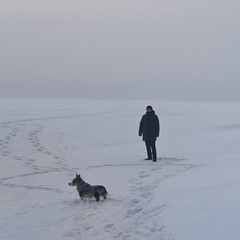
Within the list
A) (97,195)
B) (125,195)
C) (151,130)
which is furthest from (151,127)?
(97,195)

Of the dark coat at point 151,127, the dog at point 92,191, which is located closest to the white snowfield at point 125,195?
the dog at point 92,191

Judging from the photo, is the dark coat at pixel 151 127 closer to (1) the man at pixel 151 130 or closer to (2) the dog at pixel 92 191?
(1) the man at pixel 151 130

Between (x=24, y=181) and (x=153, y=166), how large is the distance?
3.76m

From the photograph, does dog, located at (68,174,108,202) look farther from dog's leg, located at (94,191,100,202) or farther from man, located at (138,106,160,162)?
man, located at (138,106,160,162)

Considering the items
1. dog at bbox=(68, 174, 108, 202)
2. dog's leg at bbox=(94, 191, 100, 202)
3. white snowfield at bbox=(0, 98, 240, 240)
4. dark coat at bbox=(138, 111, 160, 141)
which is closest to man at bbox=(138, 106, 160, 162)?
dark coat at bbox=(138, 111, 160, 141)

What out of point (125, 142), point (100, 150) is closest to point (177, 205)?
point (100, 150)

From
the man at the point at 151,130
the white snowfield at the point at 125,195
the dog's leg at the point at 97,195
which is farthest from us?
the man at the point at 151,130

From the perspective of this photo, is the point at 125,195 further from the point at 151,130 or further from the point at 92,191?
the point at 151,130

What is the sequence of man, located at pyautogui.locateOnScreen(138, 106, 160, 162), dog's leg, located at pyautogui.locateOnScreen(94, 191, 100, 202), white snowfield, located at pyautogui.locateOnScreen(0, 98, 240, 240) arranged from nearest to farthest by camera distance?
white snowfield, located at pyautogui.locateOnScreen(0, 98, 240, 240)
dog's leg, located at pyautogui.locateOnScreen(94, 191, 100, 202)
man, located at pyautogui.locateOnScreen(138, 106, 160, 162)

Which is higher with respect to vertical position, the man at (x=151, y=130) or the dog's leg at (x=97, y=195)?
the man at (x=151, y=130)

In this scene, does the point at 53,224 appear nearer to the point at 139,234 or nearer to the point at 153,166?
the point at 139,234

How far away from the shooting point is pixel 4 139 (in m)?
19.8

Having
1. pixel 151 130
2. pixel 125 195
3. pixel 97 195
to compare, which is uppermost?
pixel 151 130

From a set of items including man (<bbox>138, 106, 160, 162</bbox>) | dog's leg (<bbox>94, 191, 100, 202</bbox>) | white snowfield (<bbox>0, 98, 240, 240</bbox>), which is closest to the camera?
white snowfield (<bbox>0, 98, 240, 240</bbox>)
